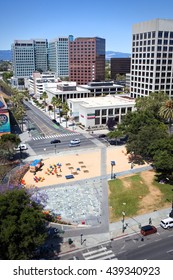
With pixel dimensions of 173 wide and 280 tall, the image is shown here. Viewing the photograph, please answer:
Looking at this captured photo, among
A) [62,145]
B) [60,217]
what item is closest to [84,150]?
[62,145]

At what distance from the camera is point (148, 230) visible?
44.7 metres

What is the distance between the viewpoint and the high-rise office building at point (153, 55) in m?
122

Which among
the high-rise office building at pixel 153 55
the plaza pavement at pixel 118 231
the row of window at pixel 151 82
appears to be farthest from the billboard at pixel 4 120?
the row of window at pixel 151 82

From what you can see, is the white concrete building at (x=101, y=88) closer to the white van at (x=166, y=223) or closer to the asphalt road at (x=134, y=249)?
the white van at (x=166, y=223)

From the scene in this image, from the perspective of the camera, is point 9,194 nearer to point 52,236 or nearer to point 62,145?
point 52,236

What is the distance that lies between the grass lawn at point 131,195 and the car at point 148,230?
206 inches

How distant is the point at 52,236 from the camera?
147 ft

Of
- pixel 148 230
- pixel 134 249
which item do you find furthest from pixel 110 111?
pixel 134 249

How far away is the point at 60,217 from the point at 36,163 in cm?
2444

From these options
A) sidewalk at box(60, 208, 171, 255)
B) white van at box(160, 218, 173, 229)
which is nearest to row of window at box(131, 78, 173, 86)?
sidewalk at box(60, 208, 171, 255)

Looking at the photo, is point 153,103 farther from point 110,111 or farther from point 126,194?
point 126,194

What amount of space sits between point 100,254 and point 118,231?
6.84m

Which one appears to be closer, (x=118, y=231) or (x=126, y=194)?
(x=118, y=231)

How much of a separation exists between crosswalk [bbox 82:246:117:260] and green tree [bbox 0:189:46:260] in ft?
28.1
